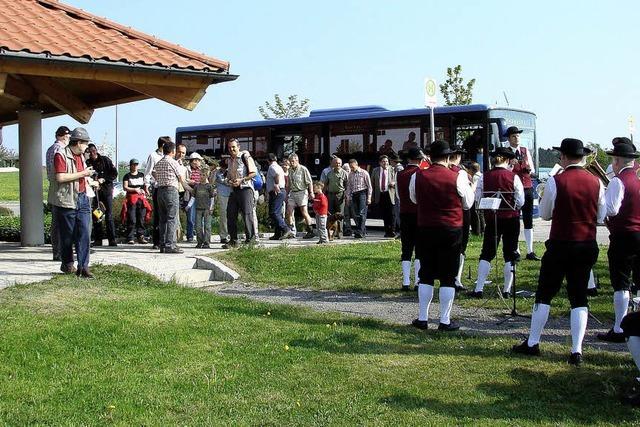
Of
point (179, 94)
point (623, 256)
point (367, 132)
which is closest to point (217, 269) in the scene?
point (179, 94)

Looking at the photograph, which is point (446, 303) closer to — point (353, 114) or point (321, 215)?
point (321, 215)

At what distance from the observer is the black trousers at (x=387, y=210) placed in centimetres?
1889

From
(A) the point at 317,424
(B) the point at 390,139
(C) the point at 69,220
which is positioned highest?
(B) the point at 390,139

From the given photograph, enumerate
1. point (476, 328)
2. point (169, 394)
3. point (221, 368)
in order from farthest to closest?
point (476, 328) → point (221, 368) → point (169, 394)

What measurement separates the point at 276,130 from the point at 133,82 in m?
16.7

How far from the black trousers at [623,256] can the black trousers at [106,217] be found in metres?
9.52

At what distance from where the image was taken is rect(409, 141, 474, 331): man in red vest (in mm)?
8289

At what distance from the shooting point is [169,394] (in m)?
5.78

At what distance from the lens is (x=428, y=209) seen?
8414 mm

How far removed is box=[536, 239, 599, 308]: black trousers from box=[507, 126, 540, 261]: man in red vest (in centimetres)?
508

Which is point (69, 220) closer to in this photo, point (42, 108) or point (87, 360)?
point (87, 360)

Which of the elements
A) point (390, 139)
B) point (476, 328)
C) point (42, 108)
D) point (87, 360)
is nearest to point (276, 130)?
point (390, 139)

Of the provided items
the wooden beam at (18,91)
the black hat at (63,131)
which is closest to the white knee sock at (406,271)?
the black hat at (63,131)

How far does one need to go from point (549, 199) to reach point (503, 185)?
305 cm
